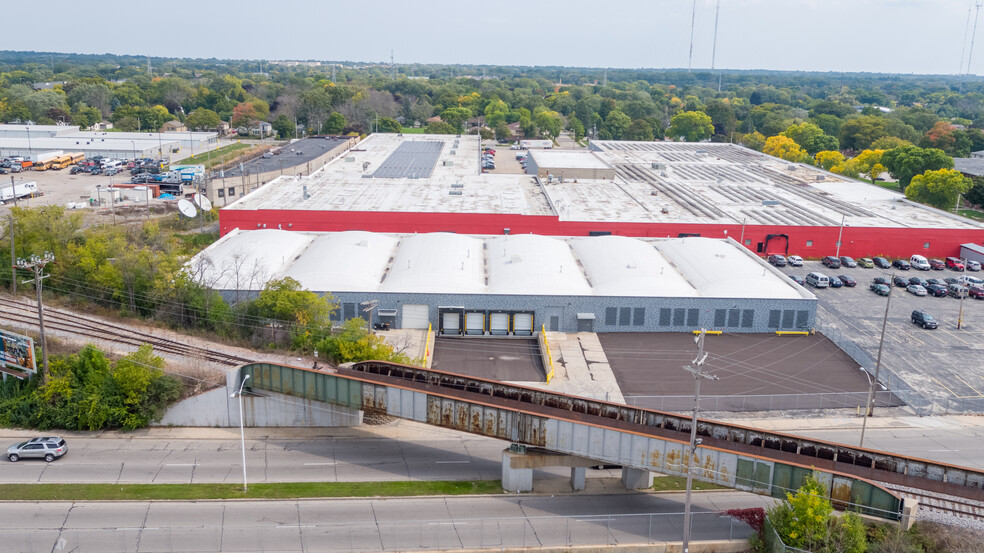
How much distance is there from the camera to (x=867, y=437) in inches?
1423

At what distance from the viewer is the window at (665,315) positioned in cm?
4834

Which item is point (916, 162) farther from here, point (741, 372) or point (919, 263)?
point (741, 372)

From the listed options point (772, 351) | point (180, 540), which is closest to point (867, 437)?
point (772, 351)

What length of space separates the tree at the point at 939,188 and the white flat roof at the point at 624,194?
6.68 feet

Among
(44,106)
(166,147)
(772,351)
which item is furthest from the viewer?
(44,106)

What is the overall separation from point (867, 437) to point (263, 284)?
35.5 m

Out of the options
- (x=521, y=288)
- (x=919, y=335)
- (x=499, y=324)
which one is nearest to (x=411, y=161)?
(x=521, y=288)

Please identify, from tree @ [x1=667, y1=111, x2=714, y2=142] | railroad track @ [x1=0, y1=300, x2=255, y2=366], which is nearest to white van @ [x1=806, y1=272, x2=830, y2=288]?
railroad track @ [x1=0, y1=300, x2=255, y2=366]

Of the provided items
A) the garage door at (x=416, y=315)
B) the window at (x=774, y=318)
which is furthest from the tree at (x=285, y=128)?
the window at (x=774, y=318)

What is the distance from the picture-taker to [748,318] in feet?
160

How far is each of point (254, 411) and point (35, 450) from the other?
29.3ft

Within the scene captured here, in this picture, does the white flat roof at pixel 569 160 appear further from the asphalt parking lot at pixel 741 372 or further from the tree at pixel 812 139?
the asphalt parking lot at pixel 741 372

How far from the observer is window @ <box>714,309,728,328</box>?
48.5 meters

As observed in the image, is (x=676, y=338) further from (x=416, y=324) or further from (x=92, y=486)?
(x=92, y=486)
